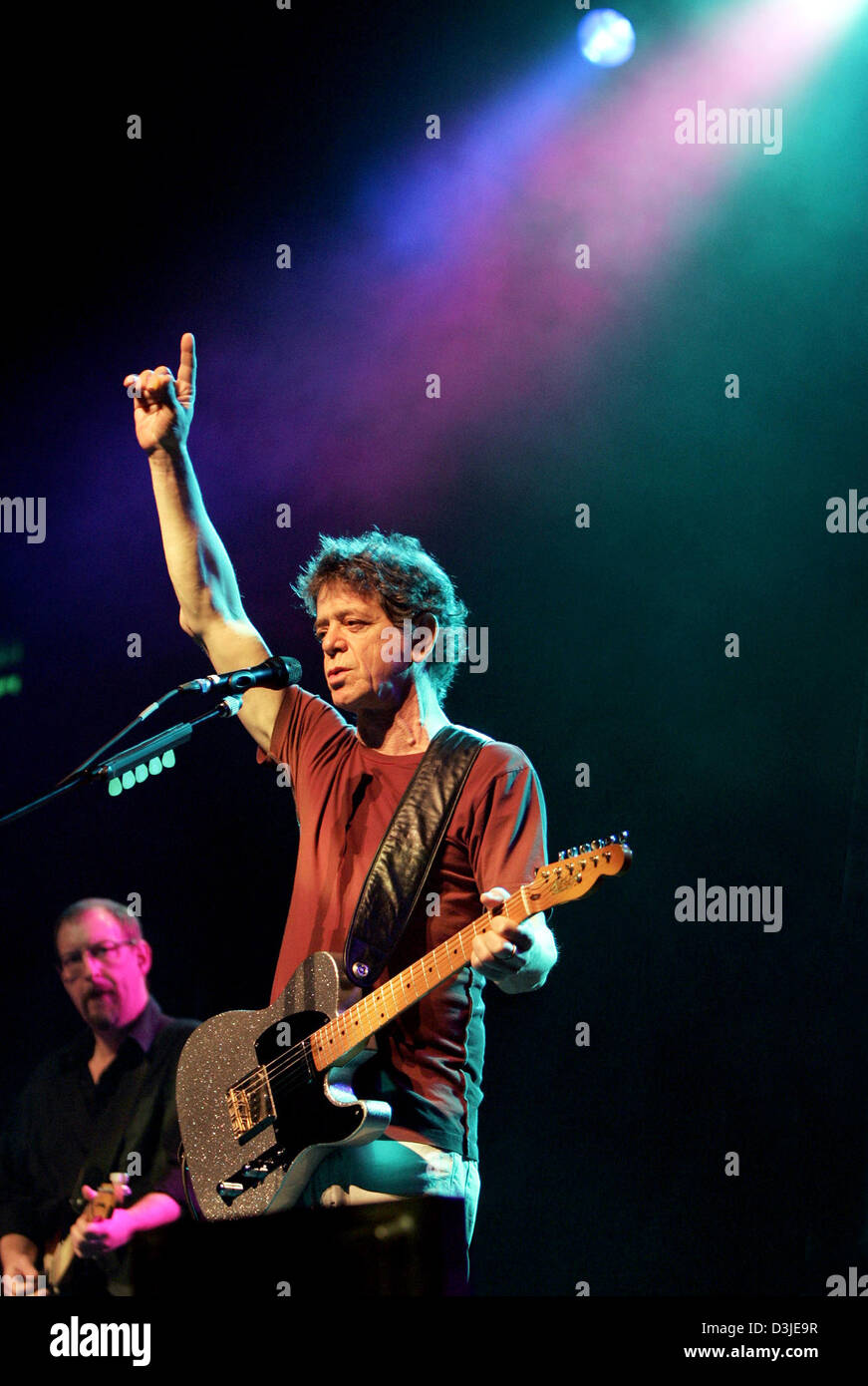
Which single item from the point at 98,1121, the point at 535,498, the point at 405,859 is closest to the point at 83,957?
the point at 98,1121

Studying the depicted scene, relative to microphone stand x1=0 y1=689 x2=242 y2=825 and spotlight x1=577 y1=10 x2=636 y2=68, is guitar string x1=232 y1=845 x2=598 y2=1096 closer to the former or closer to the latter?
microphone stand x1=0 y1=689 x2=242 y2=825

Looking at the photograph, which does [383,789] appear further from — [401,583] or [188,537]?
[188,537]

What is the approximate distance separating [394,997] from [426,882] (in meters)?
0.33

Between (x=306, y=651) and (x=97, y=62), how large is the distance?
79.5 inches

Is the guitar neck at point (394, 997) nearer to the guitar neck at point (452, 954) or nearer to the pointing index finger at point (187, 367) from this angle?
the guitar neck at point (452, 954)

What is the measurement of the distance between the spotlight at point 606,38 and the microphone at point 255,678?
219cm

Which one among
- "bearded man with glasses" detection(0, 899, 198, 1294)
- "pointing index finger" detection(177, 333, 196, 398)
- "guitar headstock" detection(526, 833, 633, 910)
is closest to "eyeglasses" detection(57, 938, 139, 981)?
"bearded man with glasses" detection(0, 899, 198, 1294)

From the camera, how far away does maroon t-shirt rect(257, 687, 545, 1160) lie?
3061 mm

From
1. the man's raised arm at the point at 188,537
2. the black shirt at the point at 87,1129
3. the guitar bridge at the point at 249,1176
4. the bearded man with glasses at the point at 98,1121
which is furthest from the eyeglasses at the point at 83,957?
the guitar bridge at the point at 249,1176

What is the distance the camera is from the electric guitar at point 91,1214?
3523 mm

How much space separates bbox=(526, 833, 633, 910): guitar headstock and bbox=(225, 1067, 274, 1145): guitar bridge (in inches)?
32.4

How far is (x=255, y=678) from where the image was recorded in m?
3.10

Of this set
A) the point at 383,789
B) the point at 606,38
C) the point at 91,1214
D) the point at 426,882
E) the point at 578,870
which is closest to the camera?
the point at 578,870

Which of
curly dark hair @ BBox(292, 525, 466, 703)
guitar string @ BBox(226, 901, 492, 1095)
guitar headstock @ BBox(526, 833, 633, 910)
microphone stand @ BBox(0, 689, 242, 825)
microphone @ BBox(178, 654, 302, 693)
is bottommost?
guitar string @ BBox(226, 901, 492, 1095)
